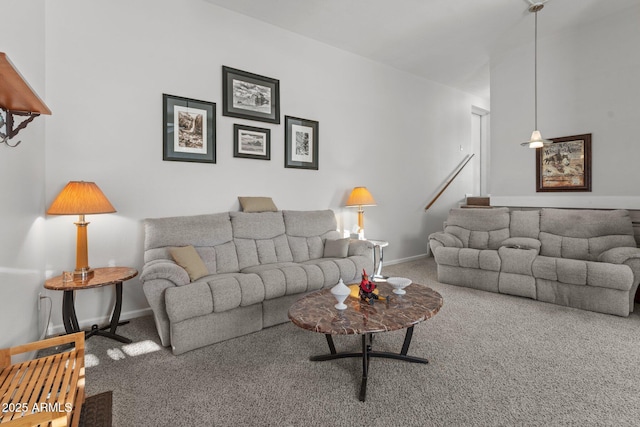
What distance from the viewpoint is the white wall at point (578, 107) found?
156 inches

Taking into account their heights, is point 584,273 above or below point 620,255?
below

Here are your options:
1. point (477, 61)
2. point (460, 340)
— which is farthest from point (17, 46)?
point (477, 61)

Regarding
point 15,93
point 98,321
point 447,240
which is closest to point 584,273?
point 447,240

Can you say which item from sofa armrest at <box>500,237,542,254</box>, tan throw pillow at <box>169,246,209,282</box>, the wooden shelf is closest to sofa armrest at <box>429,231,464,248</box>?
sofa armrest at <box>500,237,542,254</box>

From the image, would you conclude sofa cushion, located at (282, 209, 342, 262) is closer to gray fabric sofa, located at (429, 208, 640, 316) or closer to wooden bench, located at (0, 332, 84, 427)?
gray fabric sofa, located at (429, 208, 640, 316)

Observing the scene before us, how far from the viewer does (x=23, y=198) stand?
7.13ft

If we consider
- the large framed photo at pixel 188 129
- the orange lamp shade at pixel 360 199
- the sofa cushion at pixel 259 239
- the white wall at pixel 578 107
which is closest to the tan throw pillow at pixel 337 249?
the sofa cushion at pixel 259 239

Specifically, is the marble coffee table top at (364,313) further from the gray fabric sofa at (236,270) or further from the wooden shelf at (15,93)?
the wooden shelf at (15,93)

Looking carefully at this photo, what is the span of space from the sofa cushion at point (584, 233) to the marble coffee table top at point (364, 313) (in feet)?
8.06

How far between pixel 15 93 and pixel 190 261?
1.62m

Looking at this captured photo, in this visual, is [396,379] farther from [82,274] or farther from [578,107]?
[578,107]

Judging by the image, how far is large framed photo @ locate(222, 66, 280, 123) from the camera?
3646 millimetres

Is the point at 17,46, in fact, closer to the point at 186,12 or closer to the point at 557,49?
the point at 186,12

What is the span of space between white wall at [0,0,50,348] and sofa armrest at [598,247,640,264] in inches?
194
